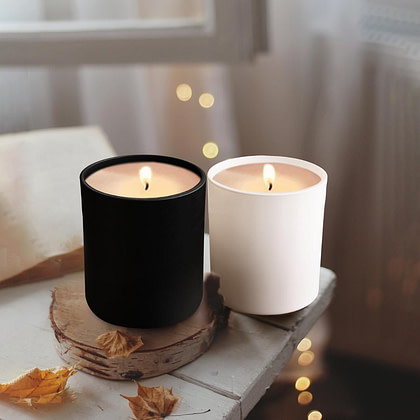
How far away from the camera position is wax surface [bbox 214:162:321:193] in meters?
0.53

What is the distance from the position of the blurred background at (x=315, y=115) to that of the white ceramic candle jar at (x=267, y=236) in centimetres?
36

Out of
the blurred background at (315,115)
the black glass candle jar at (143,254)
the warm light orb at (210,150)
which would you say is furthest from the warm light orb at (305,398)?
the black glass candle jar at (143,254)

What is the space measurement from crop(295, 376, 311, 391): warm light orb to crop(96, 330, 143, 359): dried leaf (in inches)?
28.8

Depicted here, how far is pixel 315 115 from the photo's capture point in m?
1.02

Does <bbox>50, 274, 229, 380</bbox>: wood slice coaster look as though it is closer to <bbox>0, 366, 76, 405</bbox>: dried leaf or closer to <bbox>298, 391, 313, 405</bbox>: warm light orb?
<bbox>0, 366, 76, 405</bbox>: dried leaf

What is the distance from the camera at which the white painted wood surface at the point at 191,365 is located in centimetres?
44

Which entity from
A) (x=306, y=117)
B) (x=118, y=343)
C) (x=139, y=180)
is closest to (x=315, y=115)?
(x=306, y=117)

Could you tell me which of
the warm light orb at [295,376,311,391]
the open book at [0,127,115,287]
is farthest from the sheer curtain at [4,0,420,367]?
the open book at [0,127,115,287]

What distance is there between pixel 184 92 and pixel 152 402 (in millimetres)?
705

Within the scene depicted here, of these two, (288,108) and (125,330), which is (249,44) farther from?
(125,330)

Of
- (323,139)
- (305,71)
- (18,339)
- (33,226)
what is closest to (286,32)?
(305,71)

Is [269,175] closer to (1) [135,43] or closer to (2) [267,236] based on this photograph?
(2) [267,236]

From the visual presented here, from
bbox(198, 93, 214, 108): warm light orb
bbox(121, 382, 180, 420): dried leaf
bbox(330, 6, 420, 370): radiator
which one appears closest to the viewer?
bbox(121, 382, 180, 420): dried leaf

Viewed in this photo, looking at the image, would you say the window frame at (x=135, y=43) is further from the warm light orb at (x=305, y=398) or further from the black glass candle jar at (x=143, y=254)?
the warm light orb at (x=305, y=398)
